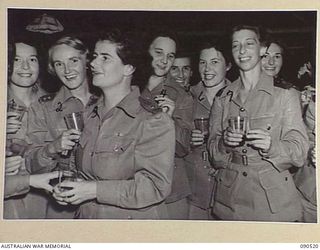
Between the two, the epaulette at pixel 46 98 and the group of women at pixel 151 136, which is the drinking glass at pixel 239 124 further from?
the epaulette at pixel 46 98

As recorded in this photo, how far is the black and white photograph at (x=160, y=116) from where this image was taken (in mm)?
803

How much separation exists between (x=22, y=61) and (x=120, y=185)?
0.78ft

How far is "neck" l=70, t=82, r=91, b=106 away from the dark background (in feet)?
0.21

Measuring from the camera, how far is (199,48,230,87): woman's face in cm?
82

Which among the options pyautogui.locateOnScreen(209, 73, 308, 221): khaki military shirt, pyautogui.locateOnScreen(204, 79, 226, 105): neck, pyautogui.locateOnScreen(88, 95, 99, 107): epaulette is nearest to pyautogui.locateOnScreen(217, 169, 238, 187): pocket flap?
pyautogui.locateOnScreen(209, 73, 308, 221): khaki military shirt

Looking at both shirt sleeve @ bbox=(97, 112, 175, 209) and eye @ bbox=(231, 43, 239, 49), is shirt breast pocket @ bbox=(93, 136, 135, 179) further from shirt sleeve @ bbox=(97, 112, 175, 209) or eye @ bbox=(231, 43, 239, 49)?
eye @ bbox=(231, 43, 239, 49)

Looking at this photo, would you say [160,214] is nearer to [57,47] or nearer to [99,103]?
[99,103]

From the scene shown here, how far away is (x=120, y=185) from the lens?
2.63 ft

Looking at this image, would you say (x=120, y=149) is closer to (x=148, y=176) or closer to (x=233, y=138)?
(x=148, y=176)

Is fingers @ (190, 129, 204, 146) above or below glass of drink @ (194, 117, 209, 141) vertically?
below

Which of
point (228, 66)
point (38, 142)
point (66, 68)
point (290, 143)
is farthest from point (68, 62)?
point (290, 143)

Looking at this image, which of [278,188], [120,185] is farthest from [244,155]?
[120,185]

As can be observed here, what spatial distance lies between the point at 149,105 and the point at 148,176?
0.35 feet

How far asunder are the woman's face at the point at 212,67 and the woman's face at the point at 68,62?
0.58ft
